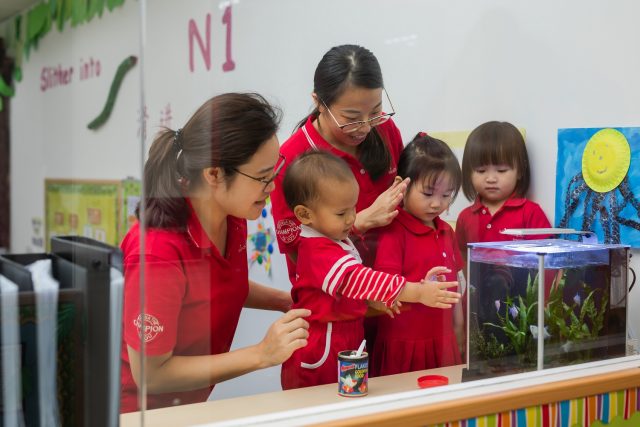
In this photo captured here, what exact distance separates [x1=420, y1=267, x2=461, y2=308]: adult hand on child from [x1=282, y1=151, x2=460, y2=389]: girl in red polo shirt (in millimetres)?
164

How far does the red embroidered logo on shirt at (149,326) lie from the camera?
1211 mm

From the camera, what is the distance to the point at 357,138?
5.01ft

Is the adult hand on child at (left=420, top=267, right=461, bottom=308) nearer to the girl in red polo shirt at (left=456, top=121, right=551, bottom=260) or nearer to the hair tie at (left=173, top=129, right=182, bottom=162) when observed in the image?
the girl in red polo shirt at (left=456, top=121, right=551, bottom=260)

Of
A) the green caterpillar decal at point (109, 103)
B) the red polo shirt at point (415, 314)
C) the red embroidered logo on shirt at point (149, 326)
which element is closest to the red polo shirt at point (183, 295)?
the red embroidered logo on shirt at point (149, 326)

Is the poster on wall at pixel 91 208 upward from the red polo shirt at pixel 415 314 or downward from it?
upward

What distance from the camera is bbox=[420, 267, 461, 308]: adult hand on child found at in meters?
1.65

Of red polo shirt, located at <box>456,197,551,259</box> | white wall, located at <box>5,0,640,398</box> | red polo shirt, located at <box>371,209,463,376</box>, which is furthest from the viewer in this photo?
red polo shirt, located at <box>456,197,551,259</box>

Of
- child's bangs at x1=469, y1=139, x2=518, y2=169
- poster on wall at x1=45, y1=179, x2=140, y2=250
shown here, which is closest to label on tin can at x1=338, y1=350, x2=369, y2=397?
poster on wall at x1=45, y1=179, x2=140, y2=250

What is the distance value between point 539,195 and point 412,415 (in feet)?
2.86

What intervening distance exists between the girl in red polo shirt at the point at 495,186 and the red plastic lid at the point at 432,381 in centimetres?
35

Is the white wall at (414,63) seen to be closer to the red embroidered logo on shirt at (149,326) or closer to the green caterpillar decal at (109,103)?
the green caterpillar decal at (109,103)

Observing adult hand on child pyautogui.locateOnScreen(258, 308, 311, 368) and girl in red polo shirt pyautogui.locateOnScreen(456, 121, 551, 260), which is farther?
girl in red polo shirt pyautogui.locateOnScreen(456, 121, 551, 260)

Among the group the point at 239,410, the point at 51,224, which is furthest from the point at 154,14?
the point at 51,224

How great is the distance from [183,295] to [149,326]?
0.29 ft
